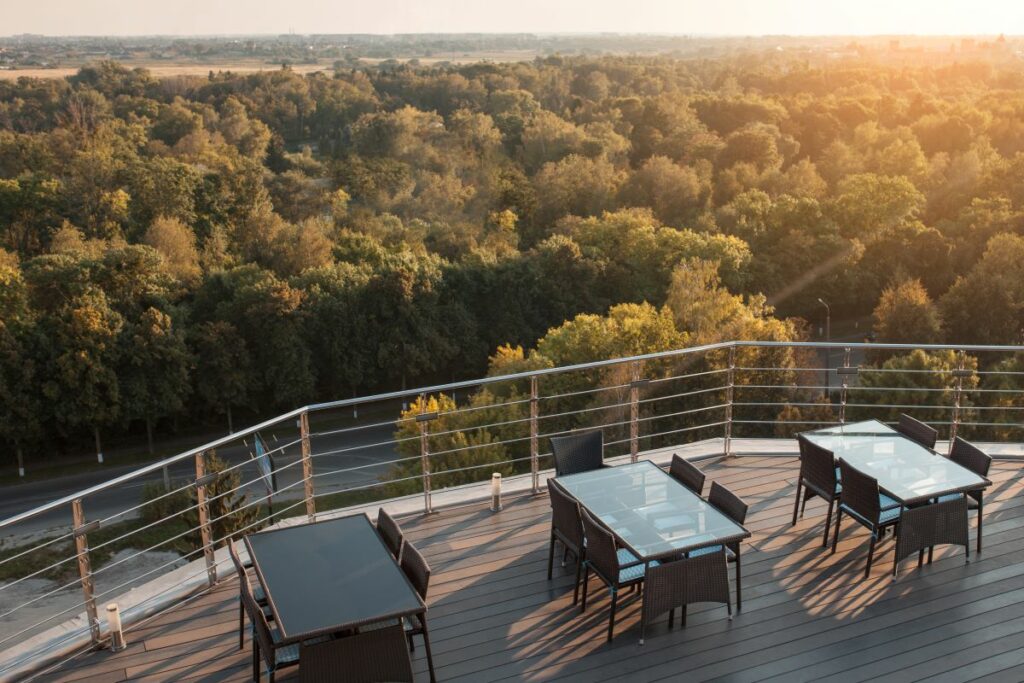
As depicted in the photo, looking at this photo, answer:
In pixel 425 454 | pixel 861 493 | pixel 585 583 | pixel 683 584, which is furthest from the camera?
pixel 425 454

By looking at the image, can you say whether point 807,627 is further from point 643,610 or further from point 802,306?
point 802,306

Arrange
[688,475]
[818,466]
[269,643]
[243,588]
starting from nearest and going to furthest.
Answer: [269,643] < [243,588] < [688,475] < [818,466]

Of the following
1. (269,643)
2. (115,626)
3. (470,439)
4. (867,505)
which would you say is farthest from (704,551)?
(470,439)

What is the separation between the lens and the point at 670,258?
34.6m

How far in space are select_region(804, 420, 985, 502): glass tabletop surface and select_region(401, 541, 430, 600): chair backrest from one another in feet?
8.84

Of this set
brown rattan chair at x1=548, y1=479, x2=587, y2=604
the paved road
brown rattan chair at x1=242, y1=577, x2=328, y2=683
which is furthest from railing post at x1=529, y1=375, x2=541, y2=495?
the paved road

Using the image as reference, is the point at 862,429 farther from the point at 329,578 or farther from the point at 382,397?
the point at 329,578

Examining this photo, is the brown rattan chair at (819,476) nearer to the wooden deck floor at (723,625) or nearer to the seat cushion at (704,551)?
the wooden deck floor at (723,625)

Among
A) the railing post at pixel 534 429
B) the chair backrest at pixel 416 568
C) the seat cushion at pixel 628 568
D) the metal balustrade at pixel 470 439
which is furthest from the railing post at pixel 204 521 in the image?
the metal balustrade at pixel 470 439

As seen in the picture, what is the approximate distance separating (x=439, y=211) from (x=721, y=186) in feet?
47.1

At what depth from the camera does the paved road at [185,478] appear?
22.8 meters

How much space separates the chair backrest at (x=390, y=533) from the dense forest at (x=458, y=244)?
2152 centimetres

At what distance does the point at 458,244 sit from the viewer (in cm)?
3744

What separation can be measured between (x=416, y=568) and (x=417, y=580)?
0.05 meters
